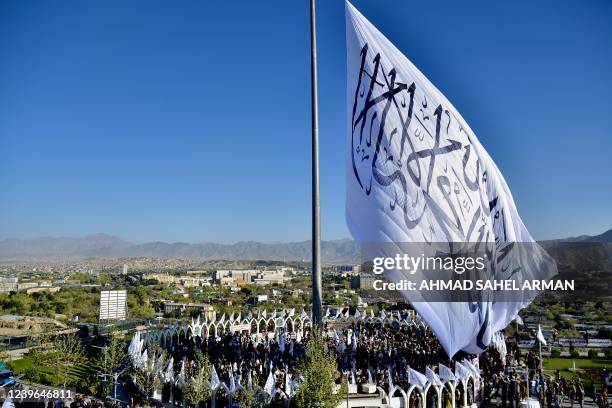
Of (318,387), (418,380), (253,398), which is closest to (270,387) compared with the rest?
(253,398)

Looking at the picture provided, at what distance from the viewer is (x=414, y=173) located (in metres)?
15.5

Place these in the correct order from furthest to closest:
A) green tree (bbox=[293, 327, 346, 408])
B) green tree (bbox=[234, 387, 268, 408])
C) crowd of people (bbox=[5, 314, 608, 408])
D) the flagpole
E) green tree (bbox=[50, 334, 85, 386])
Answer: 1. green tree (bbox=[50, 334, 85, 386])
2. the flagpole
3. crowd of people (bbox=[5, 314, 608, 408])
4. green tree (bbox=[234, 387, 268, 408])
5. green tree (bbox=[293, 327, 346, 408])

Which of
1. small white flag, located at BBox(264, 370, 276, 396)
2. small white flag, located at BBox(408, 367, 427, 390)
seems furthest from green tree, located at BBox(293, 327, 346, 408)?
small white flag, located at BBox(408, 367, 427, 390)

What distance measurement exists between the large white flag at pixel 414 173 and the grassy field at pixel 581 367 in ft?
19.6

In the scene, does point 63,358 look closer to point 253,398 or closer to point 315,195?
point 253,398

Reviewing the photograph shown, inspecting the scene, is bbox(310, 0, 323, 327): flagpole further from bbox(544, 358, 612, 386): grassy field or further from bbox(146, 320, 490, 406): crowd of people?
bbox(544, 358, 612, 386): grassy field

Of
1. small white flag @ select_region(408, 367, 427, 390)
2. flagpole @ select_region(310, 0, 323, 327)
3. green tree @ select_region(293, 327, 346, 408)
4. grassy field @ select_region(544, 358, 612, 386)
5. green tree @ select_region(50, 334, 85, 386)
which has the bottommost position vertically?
grassy field @ select_region(544, 358, 612, 386)

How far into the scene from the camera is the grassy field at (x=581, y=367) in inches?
822

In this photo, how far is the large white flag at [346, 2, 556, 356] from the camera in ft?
49.3

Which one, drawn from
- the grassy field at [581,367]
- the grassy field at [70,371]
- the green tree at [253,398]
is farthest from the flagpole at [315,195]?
the grassy field at [581,367]

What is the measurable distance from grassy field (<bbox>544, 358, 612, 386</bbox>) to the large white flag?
596 centimetres

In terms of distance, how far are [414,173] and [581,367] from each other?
1515cm

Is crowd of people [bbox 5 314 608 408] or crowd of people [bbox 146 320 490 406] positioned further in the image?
crowd of people [bbox 146 320 490 406]

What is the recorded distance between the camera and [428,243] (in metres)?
15.1
